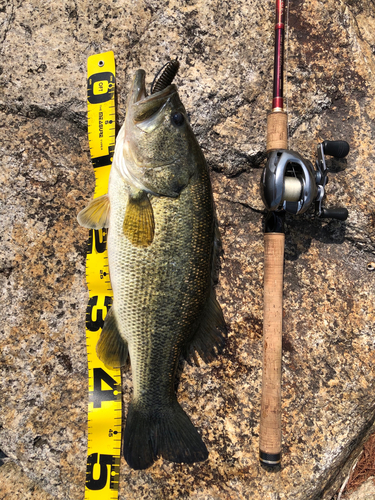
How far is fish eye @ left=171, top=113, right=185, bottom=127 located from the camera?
7.18 feet

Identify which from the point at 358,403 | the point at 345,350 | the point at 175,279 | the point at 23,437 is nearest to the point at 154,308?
the point at 175,279

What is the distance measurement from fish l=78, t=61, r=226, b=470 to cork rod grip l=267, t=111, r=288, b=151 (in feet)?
2.08

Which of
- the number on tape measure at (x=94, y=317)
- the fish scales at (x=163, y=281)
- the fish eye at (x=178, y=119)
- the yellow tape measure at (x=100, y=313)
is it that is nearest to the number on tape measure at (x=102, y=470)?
the yellow tape measure at (x=100, y=313)

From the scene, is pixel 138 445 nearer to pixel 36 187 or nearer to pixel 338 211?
pixel 36 187

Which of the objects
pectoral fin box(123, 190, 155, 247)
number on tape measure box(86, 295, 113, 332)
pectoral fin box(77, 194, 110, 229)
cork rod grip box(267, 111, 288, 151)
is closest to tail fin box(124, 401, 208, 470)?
number on tape measure box(86, 295, 113, 332)

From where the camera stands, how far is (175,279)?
2170 millimetres

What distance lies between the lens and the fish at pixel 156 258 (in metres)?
2.15

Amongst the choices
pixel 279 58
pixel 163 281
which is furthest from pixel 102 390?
pixel 279 58

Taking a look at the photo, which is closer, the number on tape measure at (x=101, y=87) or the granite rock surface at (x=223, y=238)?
the granite rock surface at (x=223, y=238)

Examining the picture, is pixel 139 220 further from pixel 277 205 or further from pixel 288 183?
pixel 288 183

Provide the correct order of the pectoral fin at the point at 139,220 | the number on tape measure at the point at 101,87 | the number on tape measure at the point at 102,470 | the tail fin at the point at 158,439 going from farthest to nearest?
the number on tape measure at the point at 101,87 < the number on tape measure at the point at 102,470 < the tail fin at the point at 158,439 < the pectoral fin at the point at 139,220

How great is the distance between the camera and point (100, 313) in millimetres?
2553

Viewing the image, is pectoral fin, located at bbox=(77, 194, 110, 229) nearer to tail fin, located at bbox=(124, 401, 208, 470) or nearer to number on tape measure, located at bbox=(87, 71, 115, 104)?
number on tape measure, located at bbox=(87, 71, 115, 104)

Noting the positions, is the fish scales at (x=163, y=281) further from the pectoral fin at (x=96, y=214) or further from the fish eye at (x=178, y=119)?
the fish eye at (x=178, y=119)
